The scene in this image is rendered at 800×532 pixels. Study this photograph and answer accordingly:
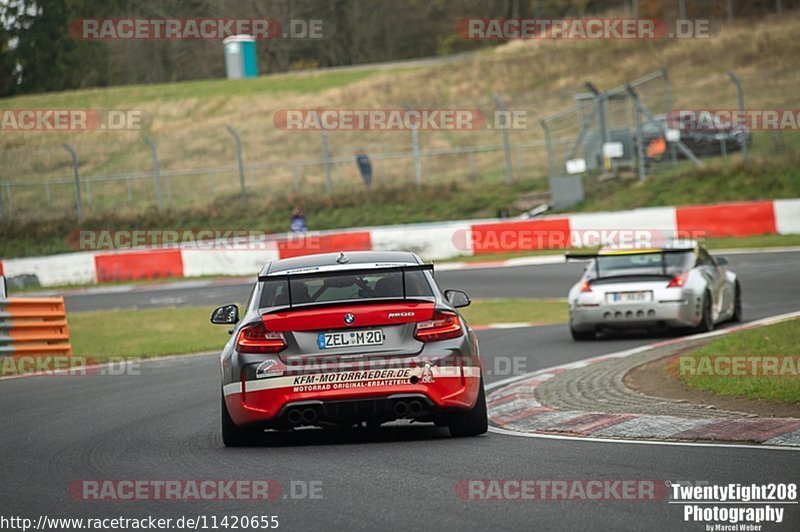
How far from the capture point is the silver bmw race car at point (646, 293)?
1661 centimetres

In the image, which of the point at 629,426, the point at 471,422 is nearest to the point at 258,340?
the point at 471,422

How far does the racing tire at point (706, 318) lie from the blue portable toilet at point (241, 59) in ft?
175

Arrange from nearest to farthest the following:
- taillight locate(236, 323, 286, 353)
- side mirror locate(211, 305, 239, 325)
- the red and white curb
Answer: the red and white curb → taillight locate(236, 323, 286, 353) → side mirror locate(211, 305, 239, 325)

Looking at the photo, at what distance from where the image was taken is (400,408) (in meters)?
8.84

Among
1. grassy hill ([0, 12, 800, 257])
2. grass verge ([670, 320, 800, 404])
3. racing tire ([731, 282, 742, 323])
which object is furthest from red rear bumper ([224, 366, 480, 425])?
grassy hill ([0, 12, 800, 257])

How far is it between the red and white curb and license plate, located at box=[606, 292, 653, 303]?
5.04 meters

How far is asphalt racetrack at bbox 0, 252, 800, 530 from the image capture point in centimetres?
637

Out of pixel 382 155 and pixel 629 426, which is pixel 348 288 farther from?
pixel 382 155

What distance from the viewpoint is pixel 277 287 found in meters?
9.51

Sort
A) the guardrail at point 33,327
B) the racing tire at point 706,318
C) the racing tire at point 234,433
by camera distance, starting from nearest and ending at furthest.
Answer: the racing tire at point 234,433
the racing tire at point 706,318
the guardrail at point 33,327

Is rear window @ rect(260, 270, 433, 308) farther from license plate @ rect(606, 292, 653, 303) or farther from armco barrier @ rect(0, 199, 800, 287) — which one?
armco barrier @ rect(0, 199, 800, 287)

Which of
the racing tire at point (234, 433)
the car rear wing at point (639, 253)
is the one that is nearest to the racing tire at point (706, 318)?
the car rear wing at point (639, 253)

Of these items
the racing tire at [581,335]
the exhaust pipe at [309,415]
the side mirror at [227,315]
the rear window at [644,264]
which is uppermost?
the side mirror at [227,315]

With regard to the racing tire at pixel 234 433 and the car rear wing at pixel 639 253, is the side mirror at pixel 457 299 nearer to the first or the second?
the racing tire at pixel 234 433
